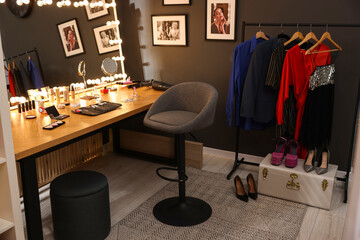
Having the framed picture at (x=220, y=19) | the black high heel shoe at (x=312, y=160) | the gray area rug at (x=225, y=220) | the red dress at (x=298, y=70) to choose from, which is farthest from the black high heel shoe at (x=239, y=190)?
the framed picture at (x=220, y=19)

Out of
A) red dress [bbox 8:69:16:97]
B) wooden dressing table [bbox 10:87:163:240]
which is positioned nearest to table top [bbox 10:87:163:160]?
wooden dressing table [bbox 10:87:163:240]

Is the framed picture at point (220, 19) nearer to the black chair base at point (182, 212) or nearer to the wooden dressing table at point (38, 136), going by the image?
the wooden dressing table at point (38, 136)

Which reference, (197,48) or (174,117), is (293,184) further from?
(197,48)

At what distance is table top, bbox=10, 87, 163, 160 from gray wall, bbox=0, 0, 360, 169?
0.48 m

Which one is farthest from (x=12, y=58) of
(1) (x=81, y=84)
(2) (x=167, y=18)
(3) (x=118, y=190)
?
(2) (x=167, y=18)

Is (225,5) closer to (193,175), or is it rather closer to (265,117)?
(265,117)

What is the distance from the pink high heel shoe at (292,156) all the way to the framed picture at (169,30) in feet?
4.81

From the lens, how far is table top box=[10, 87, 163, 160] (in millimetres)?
2100

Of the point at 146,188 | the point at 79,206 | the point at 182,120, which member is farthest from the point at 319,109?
the point at 79,206

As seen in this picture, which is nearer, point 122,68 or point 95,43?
point 95,43

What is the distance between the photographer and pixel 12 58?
2.70 meters

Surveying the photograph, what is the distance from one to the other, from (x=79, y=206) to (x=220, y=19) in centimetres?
217

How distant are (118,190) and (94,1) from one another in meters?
1.74

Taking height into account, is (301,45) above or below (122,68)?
above
